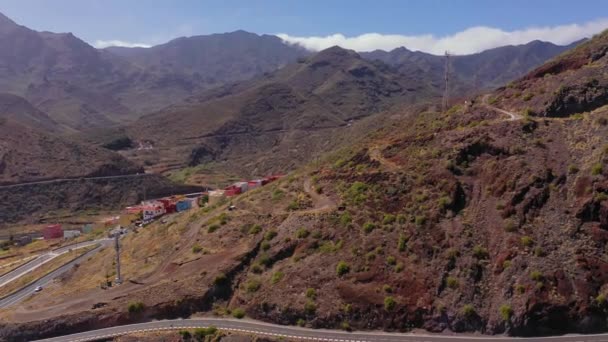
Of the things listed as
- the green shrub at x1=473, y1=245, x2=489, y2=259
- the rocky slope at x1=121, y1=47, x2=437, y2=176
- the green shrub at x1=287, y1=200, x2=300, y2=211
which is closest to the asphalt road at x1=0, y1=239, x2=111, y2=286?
the green shrub at x1=287, y1=200, x2=300, y2=211

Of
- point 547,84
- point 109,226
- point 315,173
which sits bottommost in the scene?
point 109,226

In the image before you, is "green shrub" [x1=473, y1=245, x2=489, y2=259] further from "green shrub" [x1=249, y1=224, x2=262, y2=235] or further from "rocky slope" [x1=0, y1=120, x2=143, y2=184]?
"rocky slope" [x1=0, y1=120, x2=143, y2=184]

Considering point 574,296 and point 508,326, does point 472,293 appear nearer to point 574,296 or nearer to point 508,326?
point 508,326

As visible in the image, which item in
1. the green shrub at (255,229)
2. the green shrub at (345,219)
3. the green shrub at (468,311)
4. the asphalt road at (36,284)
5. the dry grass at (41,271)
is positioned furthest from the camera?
the dry grass at (41,271)

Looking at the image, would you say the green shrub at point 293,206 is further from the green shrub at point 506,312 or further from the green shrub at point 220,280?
the green shrub at point 506,312

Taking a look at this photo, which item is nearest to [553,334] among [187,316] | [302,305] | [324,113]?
[302,305]

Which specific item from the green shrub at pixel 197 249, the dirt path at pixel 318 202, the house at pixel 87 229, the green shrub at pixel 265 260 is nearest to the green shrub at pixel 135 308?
the green shrub at pixel 197 249

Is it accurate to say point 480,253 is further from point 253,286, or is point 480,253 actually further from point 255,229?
point 255,229

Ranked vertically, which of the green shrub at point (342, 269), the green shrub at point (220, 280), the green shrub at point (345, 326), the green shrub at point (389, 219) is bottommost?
the green shrub at point (345, 326)
